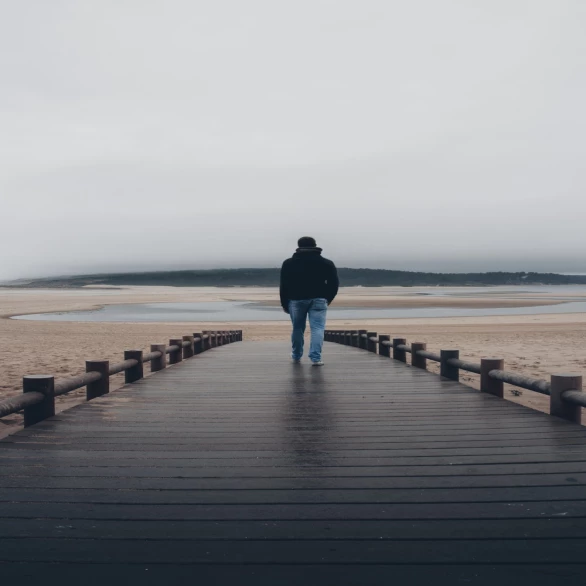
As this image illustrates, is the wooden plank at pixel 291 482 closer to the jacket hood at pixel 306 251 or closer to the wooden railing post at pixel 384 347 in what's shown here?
the jacket hood at pixel 306 251

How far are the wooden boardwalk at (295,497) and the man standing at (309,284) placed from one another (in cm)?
317

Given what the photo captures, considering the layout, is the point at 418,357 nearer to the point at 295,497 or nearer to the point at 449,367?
the point at 449,367

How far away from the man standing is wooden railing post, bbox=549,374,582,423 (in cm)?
396

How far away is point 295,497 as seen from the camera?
2865 mm

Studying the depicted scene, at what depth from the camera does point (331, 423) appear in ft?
15.0

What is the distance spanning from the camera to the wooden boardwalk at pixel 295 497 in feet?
7.18

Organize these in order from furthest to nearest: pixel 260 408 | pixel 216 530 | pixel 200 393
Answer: pixel 200 393
pixel 260 408
pixel 216 530

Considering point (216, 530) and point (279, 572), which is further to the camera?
point (216, 530)

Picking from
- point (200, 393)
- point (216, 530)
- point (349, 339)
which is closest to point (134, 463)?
point (216, 530)

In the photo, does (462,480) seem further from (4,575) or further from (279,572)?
(4,575)

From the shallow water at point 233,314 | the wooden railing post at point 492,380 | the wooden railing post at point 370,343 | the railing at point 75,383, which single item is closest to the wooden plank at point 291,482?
the railing at point 75,383

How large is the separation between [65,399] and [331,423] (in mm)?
5756

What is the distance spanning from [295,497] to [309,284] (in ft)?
17.7

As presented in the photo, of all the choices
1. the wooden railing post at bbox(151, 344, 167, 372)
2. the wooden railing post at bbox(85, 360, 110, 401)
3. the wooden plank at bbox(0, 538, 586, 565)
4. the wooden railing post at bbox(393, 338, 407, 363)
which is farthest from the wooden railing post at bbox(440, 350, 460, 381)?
the wooden plank at bbox(0, 538, 586, 565)
